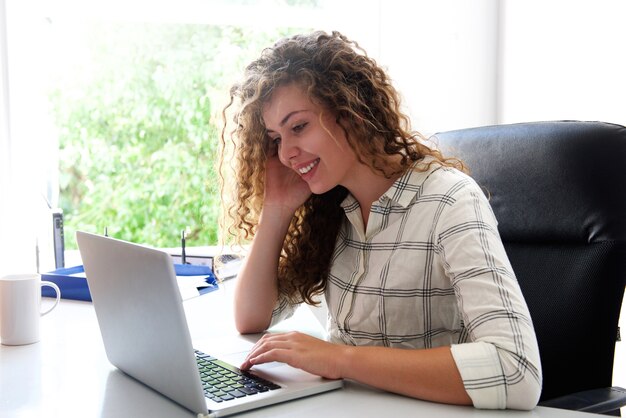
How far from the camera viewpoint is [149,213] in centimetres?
320

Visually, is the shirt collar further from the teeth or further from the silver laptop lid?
the silver laptop lid

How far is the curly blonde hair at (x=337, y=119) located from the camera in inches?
49.3

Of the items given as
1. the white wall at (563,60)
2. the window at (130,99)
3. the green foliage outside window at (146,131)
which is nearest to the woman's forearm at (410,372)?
the white wall at (563,60)

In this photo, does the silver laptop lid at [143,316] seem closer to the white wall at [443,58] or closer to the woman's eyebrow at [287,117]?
the woman's eyebrow at [287,117]

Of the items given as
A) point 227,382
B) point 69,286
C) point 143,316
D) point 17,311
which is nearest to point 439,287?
point 227,382

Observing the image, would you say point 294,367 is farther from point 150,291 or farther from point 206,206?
point 206,206

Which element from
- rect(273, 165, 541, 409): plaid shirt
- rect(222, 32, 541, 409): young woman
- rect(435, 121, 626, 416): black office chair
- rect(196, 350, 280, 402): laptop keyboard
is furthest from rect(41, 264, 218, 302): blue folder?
rect(435, 121, 626, 416): black office chair

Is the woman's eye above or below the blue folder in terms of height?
above

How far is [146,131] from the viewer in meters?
3.14

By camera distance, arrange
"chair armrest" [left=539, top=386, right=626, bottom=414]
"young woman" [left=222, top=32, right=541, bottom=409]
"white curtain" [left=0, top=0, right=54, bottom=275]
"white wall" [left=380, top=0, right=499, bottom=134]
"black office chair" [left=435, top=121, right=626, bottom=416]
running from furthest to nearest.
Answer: "white wall" [left=380, top=0, right=499, bottom=134], "white curtain" [left=0, top=0, right=54, bottom=275], "black office chair" [left=435, top=121, right=626, bottom=416], "chair armrest" [left=539, top=386, right=626, bottom=414], "young woman" [left=222, top=32, right=541, bottom=409]

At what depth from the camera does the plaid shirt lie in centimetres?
89

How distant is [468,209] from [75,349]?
73 cm

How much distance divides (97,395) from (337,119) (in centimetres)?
63

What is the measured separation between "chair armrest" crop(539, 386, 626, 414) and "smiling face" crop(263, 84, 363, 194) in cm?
54
